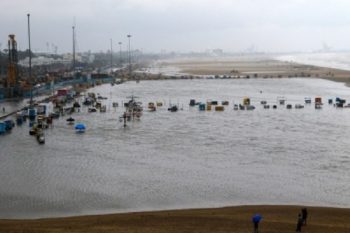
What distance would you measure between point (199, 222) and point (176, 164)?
8560 millimetres

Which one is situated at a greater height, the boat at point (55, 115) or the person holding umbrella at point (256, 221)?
the boat at point (55, 115)

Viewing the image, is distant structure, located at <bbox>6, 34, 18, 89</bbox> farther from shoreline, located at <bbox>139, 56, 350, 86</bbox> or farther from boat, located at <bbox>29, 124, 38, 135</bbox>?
shoreline, located at <bbox>139, 56, 350, 86</bbox>

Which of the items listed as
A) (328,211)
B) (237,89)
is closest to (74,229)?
(328,211)

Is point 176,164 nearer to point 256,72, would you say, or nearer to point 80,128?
point 80,128

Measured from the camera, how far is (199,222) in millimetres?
15203

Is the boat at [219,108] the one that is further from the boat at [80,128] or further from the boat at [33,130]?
the boat at [33,130]

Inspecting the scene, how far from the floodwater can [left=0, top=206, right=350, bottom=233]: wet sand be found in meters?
1.04

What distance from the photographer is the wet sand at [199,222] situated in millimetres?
14500

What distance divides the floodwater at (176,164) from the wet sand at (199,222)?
1.04 m

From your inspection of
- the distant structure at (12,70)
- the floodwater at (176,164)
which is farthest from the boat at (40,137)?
the distant structure at (12,70)

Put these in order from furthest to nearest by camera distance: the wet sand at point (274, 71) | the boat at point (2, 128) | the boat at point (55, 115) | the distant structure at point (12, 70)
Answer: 1. the wet sand at point (274, 71)
2. the distant structure at point (12, 70)
3. the boat at point (55, 115)
4. the boat at point (2, 128)

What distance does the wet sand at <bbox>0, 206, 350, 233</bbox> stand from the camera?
47.6 ft

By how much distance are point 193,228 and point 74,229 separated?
11.1ft

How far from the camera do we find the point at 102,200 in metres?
18.4
